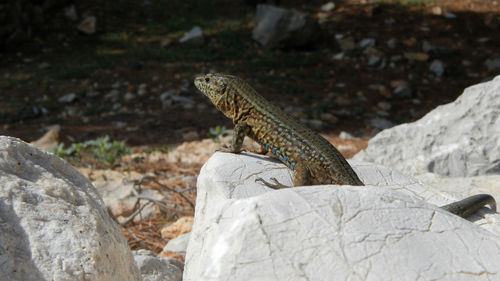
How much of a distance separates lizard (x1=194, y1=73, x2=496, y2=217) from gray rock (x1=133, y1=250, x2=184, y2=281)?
88cm

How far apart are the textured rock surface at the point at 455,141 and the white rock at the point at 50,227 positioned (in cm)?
299

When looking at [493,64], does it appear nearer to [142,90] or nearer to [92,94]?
[142,90]

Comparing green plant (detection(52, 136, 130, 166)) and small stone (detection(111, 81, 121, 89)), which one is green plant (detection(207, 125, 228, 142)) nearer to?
green plant (detection(52, 136, 130, 166))

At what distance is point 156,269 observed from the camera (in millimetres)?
3326

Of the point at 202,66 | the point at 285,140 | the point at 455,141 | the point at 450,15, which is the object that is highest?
the point at 285,140

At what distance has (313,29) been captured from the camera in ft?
40.1

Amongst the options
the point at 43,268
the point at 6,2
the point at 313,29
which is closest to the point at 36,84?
the point at 6,2

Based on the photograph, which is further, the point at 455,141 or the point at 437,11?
the point at 437,11

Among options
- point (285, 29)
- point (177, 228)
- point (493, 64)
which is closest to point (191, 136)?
point (177, 228)

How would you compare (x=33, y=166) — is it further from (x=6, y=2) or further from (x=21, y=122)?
(x=6, y=2)

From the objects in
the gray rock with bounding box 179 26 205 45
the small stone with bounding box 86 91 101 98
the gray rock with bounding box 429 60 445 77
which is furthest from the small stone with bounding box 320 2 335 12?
the small stone with bounding box 86 91 101 98

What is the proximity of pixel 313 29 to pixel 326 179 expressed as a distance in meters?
9.32

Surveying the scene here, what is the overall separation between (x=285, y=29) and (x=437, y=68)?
3514 millimetres

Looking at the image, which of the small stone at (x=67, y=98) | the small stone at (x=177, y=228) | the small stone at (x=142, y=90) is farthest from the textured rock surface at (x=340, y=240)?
the small stone at (x=67, y=98)
